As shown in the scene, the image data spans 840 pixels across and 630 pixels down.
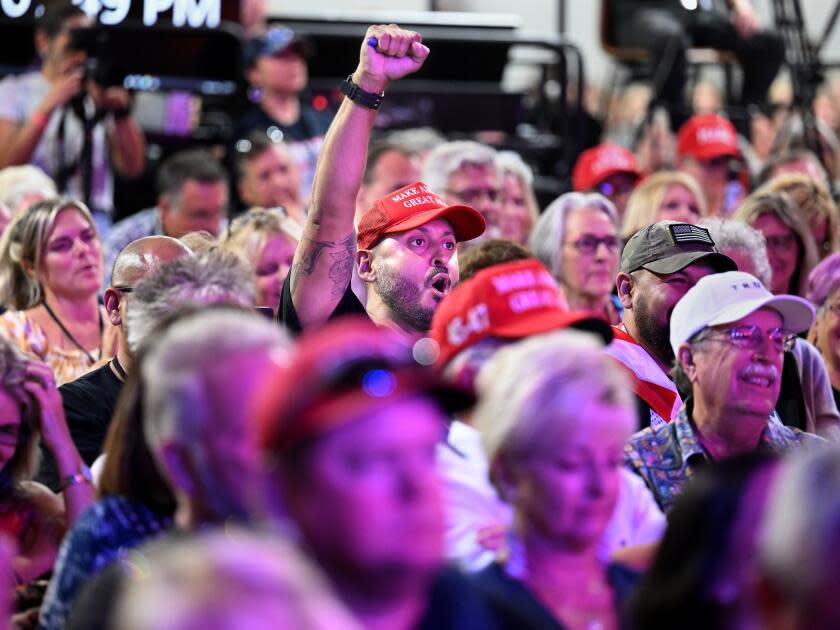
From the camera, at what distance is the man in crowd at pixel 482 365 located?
2.90m

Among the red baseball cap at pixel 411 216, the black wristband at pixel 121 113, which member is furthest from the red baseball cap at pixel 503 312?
the black wristband at pixel 121 113

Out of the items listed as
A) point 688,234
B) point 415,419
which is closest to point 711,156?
point 688,234

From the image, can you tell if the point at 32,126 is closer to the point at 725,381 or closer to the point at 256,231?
the point at 256,231

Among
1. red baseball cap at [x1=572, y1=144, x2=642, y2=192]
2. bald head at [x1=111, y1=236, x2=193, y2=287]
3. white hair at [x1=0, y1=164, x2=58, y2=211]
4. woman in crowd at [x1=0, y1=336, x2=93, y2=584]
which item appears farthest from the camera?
red baseball cap at [x1=572, y1=144, x2=642, y2=192]

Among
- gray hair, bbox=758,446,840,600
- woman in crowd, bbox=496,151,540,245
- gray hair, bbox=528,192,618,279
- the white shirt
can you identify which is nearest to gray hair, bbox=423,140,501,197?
gray hair, bbox=528,192,618,279

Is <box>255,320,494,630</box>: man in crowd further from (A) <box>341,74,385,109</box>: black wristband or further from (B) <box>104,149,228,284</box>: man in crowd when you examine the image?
(B) <box>104,149,228,284</box>: man in crowd

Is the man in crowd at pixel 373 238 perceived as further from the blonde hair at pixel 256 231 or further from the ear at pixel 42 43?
the ear at pixel 42 43

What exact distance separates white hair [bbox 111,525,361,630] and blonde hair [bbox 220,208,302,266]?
132 inches

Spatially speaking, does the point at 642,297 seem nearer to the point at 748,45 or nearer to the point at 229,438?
the point at 229,438

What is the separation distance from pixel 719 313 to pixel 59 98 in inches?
146

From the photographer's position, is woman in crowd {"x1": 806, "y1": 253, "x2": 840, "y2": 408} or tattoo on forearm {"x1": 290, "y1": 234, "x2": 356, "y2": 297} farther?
woman in crowd {"x1": 806, "y1": 253, "x2": 840, "y2": 408}

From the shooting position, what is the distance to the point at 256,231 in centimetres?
512

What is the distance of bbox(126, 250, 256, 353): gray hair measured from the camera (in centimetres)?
333

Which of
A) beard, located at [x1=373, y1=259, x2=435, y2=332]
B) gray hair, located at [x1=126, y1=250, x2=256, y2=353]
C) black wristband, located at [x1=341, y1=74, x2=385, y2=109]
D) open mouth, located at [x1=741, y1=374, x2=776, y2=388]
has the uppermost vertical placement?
black wristband, located at [x1=341, y1=74, x2=385, y2=109]
